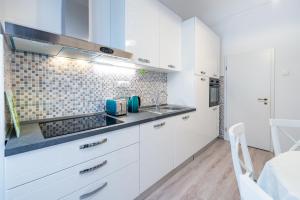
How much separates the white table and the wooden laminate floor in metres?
0.98

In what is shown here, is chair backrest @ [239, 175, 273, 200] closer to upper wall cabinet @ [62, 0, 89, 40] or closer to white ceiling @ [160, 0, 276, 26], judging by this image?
upper wall cabinet @ [62, 0, 89, 40]

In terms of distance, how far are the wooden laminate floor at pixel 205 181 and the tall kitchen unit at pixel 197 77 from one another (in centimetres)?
31

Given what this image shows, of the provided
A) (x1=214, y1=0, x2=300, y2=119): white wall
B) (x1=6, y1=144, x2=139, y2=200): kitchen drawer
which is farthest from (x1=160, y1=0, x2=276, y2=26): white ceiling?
(x1=6, y1=144, x2=139, y2=200): kitchen drawer

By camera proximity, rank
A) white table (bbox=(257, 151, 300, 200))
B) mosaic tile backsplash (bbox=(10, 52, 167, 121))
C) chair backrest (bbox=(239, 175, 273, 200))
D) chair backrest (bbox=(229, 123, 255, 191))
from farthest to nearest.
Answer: mosaic tile backsplash (bbox=(10, 52, 167, 121)) < chair backrest (bbox=(229, 123, 255, 191)) < white table (bbox=(257, 151, 300, 200)) < chair backrest (bbox=(239, 175, 273, 200))

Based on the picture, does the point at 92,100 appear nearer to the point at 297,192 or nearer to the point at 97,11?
the point at 97,11

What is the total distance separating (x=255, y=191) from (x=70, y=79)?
161 centimetres

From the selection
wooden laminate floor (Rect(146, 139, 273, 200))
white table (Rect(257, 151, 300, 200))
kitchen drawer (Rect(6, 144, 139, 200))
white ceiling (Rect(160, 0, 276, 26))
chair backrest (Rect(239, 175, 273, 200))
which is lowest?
wooden laminate floor (Rect(146, 139, 273, 200))

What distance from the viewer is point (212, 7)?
270 centimetres

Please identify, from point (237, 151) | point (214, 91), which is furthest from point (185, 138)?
point (214, 91)

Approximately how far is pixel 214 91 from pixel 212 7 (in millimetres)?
1512

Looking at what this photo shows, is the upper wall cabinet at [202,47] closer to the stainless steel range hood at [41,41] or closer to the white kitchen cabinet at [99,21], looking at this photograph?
the white kitchen cabinet at [99,21]

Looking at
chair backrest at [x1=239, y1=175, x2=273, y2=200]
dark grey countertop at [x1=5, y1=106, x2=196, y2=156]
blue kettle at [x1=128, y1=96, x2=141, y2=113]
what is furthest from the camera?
blue kettle at [x1=128, y1=96, x2=141, y2=113]

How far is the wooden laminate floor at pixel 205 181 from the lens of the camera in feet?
5.46

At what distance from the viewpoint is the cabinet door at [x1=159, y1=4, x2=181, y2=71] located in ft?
6.90
